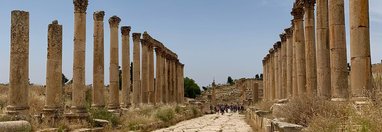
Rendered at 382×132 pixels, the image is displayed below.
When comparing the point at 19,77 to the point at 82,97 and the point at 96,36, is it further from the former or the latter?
the point at 96,36

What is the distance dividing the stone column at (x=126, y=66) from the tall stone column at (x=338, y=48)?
17.7m

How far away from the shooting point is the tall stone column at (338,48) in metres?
16.4

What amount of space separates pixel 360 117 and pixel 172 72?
4417cm

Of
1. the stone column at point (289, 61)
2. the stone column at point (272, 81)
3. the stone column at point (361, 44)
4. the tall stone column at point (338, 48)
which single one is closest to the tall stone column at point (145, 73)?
the stone column at point (289, 61)

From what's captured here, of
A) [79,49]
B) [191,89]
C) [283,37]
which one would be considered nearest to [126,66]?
[79,49]

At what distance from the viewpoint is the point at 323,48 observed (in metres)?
19.3

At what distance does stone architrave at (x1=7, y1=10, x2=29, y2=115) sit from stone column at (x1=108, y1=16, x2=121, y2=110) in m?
8.69

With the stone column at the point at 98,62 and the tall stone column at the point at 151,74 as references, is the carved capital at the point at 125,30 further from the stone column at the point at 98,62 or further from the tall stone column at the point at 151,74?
the tall stone column at the point at 151,74

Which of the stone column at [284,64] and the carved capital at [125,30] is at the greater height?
the carved capital at [125,30]

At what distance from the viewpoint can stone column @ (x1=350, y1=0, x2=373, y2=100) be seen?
45.3 ft

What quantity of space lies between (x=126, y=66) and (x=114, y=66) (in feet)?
12.7

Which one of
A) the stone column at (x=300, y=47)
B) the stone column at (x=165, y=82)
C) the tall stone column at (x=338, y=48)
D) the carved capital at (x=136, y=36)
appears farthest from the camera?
the stone column at (x=165, y=82)

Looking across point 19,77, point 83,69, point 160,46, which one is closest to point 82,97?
point 83,69

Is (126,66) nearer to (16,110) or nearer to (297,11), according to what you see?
(297,11)
